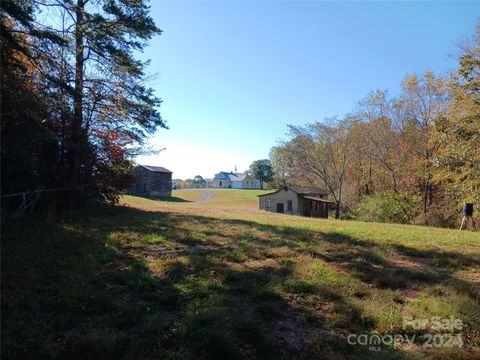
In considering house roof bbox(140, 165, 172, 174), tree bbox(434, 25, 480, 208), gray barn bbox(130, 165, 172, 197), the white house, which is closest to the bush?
tree bbox(434, 25, 480, 208)

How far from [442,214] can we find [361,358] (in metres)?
25.8

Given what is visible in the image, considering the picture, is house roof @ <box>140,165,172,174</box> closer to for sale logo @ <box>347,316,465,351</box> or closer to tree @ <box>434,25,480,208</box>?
tree @ <box>434,25,480,208</box>

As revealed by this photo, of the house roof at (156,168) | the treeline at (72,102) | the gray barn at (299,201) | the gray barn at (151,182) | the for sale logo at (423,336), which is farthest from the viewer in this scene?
the house roof at (156,168)

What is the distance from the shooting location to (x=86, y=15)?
33.4 ft

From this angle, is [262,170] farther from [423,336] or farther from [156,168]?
[423,336]

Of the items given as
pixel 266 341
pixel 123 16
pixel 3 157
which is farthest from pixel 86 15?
pixel 266 341

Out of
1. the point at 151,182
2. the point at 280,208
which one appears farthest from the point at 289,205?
the point at 151,182

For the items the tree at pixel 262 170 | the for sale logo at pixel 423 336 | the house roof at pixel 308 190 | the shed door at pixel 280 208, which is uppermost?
the tree at pixel 262 170

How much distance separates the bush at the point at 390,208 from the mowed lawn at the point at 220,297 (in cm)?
1849

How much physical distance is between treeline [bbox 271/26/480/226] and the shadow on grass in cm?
1306

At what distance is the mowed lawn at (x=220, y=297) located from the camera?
120 inches

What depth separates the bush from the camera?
2486 centimetres

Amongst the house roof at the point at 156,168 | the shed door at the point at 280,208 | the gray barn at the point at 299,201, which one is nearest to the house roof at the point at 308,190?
the gray barn at the point at 299,201

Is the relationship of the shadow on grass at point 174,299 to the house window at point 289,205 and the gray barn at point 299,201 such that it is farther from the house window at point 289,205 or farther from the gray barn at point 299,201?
the house window at point 289,205
